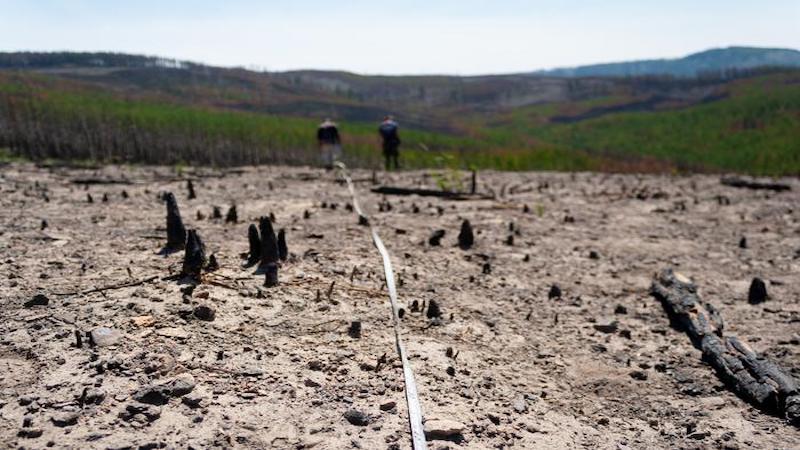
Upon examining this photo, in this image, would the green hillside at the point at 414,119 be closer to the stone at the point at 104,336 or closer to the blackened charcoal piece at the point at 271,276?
the blackened charcoal piece at the point at 271,276

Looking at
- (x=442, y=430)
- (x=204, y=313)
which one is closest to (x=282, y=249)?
(x=204, y=313)

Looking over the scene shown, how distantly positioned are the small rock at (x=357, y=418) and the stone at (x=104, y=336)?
5.54 ft

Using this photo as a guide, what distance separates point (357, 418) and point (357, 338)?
1.03 metres

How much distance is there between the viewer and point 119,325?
13.1 feet

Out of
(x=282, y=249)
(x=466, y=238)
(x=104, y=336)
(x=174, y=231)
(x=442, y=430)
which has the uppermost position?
(x=174, y=231)

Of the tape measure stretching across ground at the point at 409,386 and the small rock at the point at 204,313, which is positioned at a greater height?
the small rock at the point at 204,313

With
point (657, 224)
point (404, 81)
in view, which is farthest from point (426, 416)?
point (404, 81)

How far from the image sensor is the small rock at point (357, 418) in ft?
11.0

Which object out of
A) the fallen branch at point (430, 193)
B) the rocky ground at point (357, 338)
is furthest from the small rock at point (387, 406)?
the fallen branch at point (430, 193)

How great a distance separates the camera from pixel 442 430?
3314mm

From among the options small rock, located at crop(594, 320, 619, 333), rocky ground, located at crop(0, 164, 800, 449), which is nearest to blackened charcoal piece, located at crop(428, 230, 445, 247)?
rocky ground, located at crop(0, 164, 800, 449)

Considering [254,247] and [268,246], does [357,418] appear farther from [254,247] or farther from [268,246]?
[254,247]

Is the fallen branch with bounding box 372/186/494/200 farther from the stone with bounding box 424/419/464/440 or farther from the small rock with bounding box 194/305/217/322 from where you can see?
the stone with bounding box 424/419/464/440

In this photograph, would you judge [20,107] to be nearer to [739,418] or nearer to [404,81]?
[739,418]
